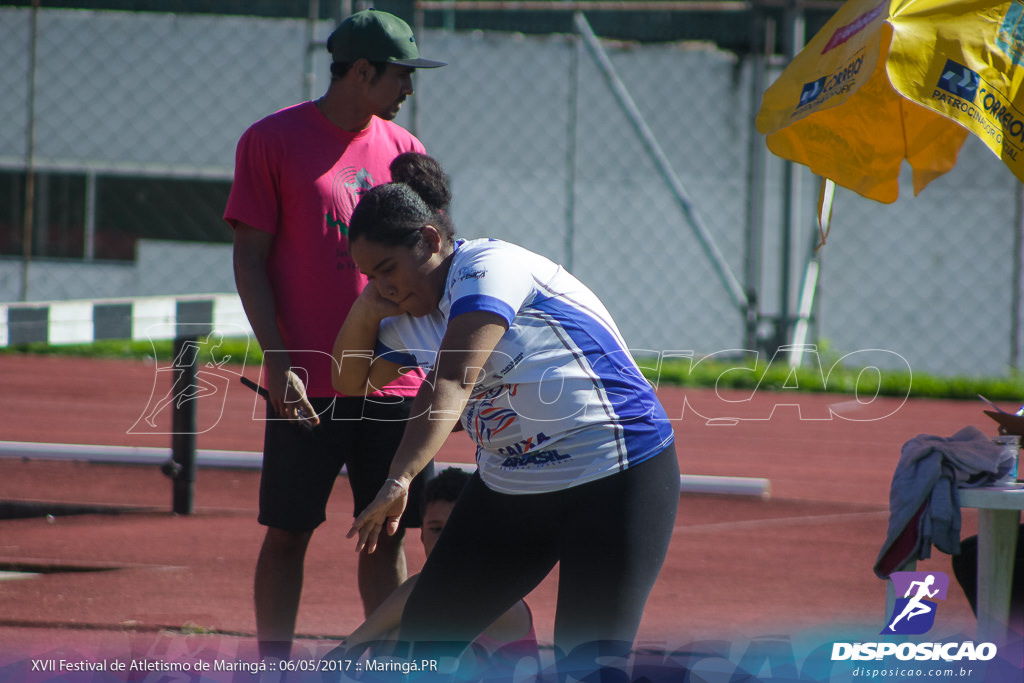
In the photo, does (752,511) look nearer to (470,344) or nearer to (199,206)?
(470,344)

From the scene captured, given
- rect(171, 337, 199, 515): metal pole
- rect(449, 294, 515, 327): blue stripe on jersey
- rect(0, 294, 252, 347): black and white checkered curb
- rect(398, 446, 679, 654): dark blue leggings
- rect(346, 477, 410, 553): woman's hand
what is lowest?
rect(171, 337, 199, 515): metal pole

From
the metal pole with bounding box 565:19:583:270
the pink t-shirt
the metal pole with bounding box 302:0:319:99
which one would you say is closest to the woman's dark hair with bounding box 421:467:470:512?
the pink t-shirt

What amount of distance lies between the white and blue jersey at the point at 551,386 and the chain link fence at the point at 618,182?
8.57m

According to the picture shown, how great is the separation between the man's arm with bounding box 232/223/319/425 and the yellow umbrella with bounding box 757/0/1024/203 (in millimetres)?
1806

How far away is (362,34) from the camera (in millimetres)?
3449

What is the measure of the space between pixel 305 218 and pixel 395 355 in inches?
26.2

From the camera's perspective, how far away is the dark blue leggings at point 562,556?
2525 mm

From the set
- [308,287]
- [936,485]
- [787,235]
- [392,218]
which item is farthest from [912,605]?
[787,235]

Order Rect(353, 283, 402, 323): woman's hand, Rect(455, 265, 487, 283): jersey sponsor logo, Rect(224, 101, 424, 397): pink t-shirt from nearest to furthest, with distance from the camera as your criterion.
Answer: Rect(455, 265, 487, 283): jersey sponsor logo → Rect(353, 283, 402, 323): woman's hand → Rect(224, 101, 424, 397): pink t-shirt

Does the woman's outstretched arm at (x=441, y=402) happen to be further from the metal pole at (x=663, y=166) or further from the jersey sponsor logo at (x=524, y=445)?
the metal pole at (x=663, y=166)

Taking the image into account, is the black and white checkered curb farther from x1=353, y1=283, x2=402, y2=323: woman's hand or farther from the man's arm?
x1=353, y1=283, x2=402, y2=323: woman's hand

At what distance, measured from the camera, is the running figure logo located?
312cm

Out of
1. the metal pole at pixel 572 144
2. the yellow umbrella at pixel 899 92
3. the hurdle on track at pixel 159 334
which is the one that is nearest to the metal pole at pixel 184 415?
the hurdle on track at pixel 159 334

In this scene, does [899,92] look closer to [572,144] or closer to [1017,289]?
[572,144]
